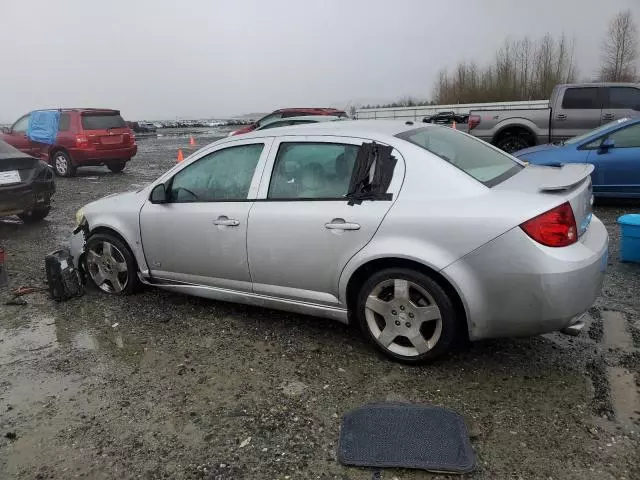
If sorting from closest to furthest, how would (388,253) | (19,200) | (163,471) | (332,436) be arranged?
1. (163,471)
2. (332,436)
3. (388,253)
4. (19,200)

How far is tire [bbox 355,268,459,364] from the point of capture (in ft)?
10.5

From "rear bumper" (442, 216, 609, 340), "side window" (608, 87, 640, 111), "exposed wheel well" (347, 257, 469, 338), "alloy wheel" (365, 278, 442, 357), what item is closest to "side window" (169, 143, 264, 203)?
"exposed wheel well" (347, 257, 469, 338)

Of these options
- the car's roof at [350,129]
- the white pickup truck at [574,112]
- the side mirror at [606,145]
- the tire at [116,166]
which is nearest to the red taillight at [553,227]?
the car's roof at [350,129]

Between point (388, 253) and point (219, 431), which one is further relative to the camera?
point (388, 253)

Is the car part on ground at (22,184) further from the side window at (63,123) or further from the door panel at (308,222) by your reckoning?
the side window at (63,123)

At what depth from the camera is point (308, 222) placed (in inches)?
139

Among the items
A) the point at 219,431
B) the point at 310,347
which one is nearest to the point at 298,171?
the point at 310,347

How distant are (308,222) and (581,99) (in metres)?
9.87

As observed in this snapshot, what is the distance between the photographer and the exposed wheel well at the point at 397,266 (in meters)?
3.21

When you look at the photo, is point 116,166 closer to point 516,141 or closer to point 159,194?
point 516,141

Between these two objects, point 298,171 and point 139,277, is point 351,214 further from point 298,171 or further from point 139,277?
point 139,277

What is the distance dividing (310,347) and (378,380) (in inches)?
27.0

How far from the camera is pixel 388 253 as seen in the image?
3.25 m

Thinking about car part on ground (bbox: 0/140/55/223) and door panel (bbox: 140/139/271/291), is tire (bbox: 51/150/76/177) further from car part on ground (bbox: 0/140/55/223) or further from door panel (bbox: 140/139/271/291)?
door panel (bbox: 140/139/271/291)
